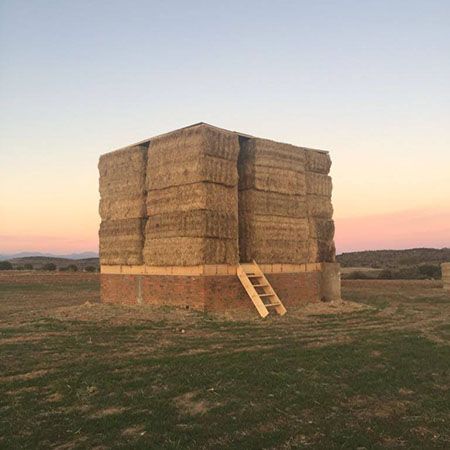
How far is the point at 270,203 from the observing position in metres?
16.7

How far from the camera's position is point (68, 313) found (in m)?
15.0

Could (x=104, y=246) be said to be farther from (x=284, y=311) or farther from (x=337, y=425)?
(x=337, y=425)

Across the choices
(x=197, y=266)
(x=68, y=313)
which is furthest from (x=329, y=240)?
(x=68, y=313)

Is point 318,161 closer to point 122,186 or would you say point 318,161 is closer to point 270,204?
point 270,204

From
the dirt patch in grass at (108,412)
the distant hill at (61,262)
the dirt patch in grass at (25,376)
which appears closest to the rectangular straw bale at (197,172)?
the dirt patch in grass at (25,376)

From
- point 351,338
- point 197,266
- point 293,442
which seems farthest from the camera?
point 197,266

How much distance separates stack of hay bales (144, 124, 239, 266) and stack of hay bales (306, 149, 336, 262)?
161 inches

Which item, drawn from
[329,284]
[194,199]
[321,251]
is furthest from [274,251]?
[194,199]

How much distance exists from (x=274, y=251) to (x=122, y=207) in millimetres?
5624

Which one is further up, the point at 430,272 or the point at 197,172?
the point at 197,172

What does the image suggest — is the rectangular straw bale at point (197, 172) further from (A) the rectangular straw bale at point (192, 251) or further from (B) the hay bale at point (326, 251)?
(B) the hay bale at point (326, 251)

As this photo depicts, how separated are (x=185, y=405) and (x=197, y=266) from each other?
7.99 metres

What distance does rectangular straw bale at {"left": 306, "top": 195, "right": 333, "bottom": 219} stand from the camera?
18.6 metres

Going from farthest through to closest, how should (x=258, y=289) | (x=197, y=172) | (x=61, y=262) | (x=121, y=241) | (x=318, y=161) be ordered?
1. (x=61, y=262)
2. (x=318, y=161)
3. (x=121, y=241)
4. (x=258, y=289)
5. (x=197, y=172)
